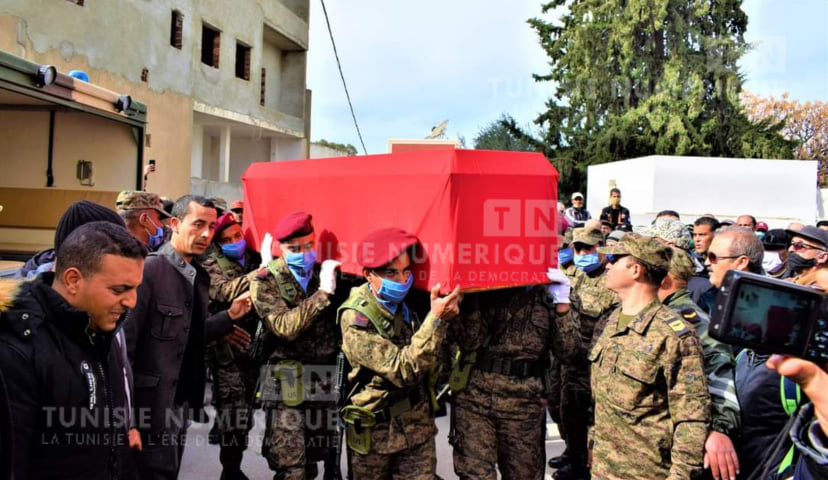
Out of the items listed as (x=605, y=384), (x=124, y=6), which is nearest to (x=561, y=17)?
(x=124, y=6)

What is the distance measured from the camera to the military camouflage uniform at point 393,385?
244 cm

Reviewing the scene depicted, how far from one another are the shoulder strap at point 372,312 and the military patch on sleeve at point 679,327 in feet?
3.94

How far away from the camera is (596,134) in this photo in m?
19.2

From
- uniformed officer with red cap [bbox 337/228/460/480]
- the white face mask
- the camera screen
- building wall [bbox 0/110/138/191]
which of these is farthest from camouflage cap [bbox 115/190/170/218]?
the white face mask

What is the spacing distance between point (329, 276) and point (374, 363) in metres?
0.62

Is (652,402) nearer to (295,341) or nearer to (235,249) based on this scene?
(295,341)

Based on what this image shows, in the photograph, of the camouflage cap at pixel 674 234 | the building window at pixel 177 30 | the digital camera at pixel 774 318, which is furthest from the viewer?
the building window at pixel 177 30

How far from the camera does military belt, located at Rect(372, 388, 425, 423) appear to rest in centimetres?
255

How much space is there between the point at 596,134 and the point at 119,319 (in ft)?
62.8

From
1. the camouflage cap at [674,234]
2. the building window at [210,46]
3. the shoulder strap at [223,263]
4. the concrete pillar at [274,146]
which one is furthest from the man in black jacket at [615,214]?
the concrete pillar at [274,146]

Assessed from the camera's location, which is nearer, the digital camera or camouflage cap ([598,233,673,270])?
the digital camera

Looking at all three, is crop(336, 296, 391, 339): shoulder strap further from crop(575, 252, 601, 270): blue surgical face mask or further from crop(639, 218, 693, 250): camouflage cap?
crop(575, 252, 601, 270): blue surgical face mask

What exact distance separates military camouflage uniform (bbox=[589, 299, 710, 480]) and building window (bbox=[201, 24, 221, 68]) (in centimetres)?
1339

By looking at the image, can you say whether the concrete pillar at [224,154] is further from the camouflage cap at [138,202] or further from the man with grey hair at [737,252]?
the man with grey hair at [737,252]
